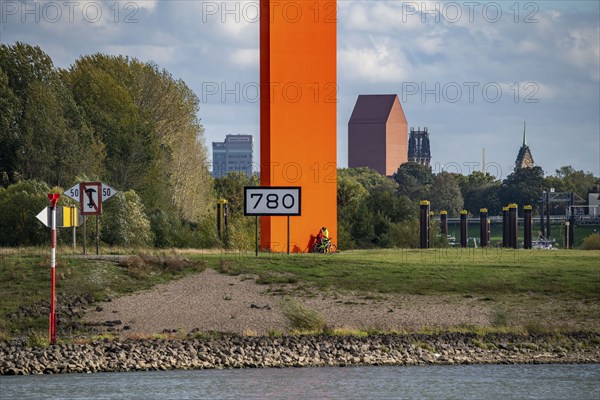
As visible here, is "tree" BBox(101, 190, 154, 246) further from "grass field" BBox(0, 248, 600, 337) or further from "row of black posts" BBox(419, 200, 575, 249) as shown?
"grass field" BBox(0, 248, 600, 337)

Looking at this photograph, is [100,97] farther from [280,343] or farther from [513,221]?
[280,343]

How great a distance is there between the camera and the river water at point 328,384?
24375 millimetres

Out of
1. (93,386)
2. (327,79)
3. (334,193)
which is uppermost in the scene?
(327,79)

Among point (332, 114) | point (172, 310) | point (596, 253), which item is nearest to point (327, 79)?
point (332, 114)

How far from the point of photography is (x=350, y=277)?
37.3 meters

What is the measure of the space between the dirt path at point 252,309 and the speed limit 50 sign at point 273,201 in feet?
10.7

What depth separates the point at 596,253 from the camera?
47.0m

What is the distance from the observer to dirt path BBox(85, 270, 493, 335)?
106ft

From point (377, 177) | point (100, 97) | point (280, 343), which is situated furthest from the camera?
point (377, 177)

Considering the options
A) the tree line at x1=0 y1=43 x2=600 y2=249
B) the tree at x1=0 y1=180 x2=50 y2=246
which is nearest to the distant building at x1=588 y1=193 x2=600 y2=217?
the tree line at x1=0 y1=43 x2=600 y2=249

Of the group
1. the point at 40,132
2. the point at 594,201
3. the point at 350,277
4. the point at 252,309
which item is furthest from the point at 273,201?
the point at 594,201

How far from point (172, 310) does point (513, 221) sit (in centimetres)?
3654

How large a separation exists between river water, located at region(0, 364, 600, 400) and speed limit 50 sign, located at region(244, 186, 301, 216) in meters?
11.8

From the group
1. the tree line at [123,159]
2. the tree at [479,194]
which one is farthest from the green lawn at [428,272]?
the tree at [479,194]
